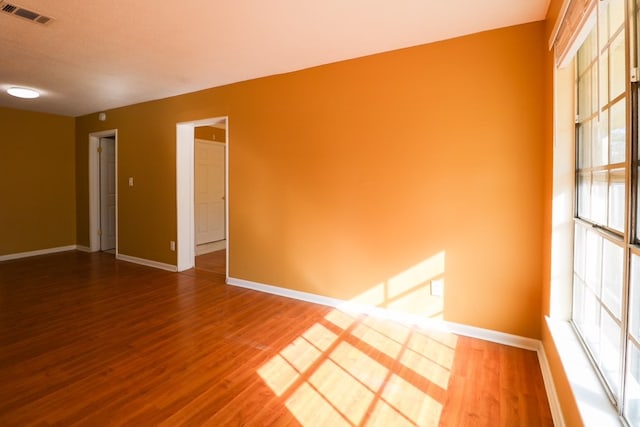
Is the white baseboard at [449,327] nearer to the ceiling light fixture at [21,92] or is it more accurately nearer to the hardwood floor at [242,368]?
the hardwood floor at [242,368]

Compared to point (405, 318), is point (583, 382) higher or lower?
higher

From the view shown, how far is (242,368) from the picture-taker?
2.21 metres

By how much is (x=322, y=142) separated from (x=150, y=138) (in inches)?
116

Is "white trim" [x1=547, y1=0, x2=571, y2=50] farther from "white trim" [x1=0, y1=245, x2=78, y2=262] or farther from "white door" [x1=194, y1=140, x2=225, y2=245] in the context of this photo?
"white trim" [x1=0, y1=245, x2=78, y2=262]

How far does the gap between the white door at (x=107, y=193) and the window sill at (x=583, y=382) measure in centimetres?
684

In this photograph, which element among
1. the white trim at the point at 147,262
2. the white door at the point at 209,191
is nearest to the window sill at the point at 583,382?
the white trim at the point at 147,262

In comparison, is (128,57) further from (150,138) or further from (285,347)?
(285,347)

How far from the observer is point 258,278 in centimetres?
Answer: 387

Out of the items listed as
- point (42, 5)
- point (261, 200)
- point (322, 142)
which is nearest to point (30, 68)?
point (42, 5)

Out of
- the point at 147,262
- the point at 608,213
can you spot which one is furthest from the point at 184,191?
the point at 608,213

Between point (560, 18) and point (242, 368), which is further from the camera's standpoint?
point (242, 368)

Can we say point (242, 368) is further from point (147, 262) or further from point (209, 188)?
point (209, 188)

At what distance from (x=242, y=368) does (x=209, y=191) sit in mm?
4729

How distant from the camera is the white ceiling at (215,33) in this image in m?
2.26
